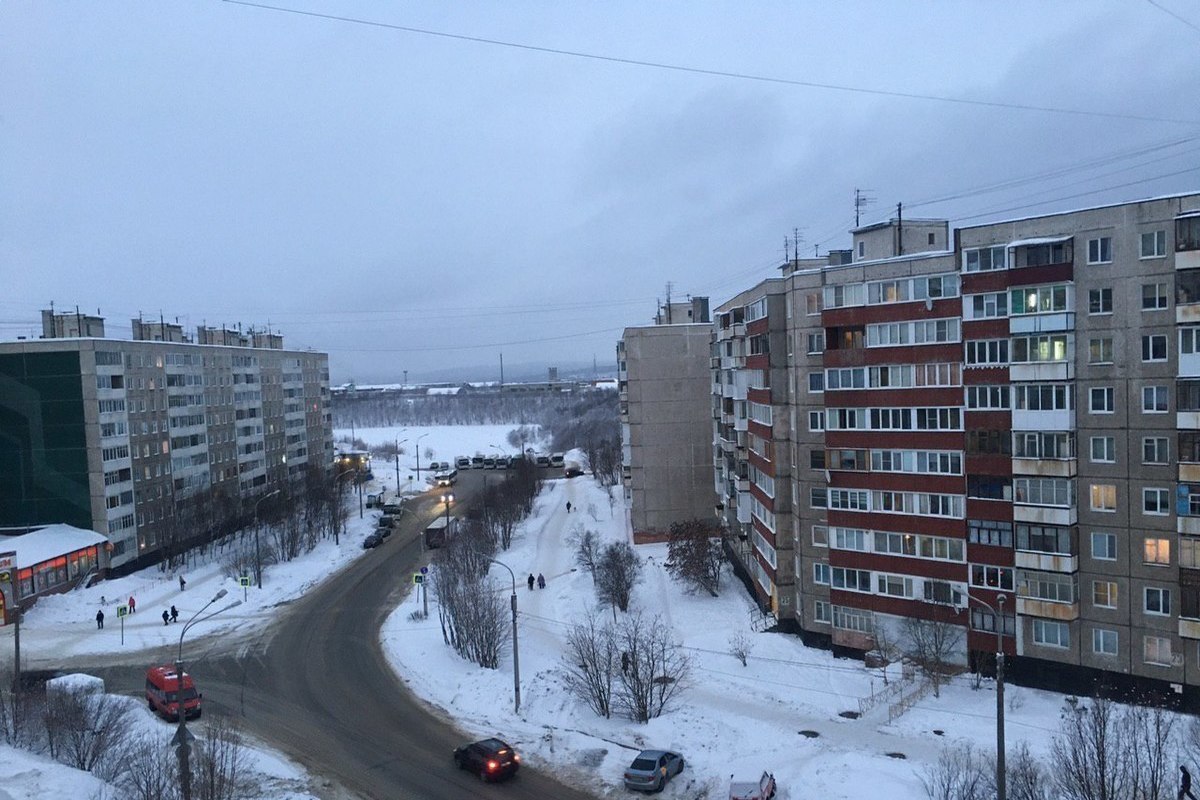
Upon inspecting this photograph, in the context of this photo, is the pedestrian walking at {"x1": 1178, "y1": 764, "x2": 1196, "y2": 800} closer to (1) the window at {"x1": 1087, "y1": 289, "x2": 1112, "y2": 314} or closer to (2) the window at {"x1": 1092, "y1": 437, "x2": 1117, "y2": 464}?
(2) the window at {"x1": 1092, "y1": 437, "x2": 1117, "y2": 464}

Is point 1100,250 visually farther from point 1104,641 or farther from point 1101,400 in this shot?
point 1104,641

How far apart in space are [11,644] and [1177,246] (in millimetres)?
52752

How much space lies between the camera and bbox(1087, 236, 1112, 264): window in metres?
28.4

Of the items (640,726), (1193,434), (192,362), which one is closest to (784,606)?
(640,726)

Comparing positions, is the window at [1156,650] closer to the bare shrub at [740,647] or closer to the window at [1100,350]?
the window at [1100,350]

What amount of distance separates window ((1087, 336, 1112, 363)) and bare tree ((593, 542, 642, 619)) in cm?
2395

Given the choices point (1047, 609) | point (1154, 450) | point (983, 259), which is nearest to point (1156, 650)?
point (1047, 609)

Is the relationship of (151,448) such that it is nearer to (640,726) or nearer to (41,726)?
(41,726)

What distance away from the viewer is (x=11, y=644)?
39.5 m

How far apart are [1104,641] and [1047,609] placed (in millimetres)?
2044

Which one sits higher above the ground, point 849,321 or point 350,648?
point 849,321

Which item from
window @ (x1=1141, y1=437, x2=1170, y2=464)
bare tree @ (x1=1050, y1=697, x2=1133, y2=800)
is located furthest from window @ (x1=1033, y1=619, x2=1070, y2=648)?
bare tree @ (x1=1050, y1=697, x2=1133, y2=800)

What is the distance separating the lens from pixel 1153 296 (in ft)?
90.6

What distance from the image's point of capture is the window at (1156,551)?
2766cm
